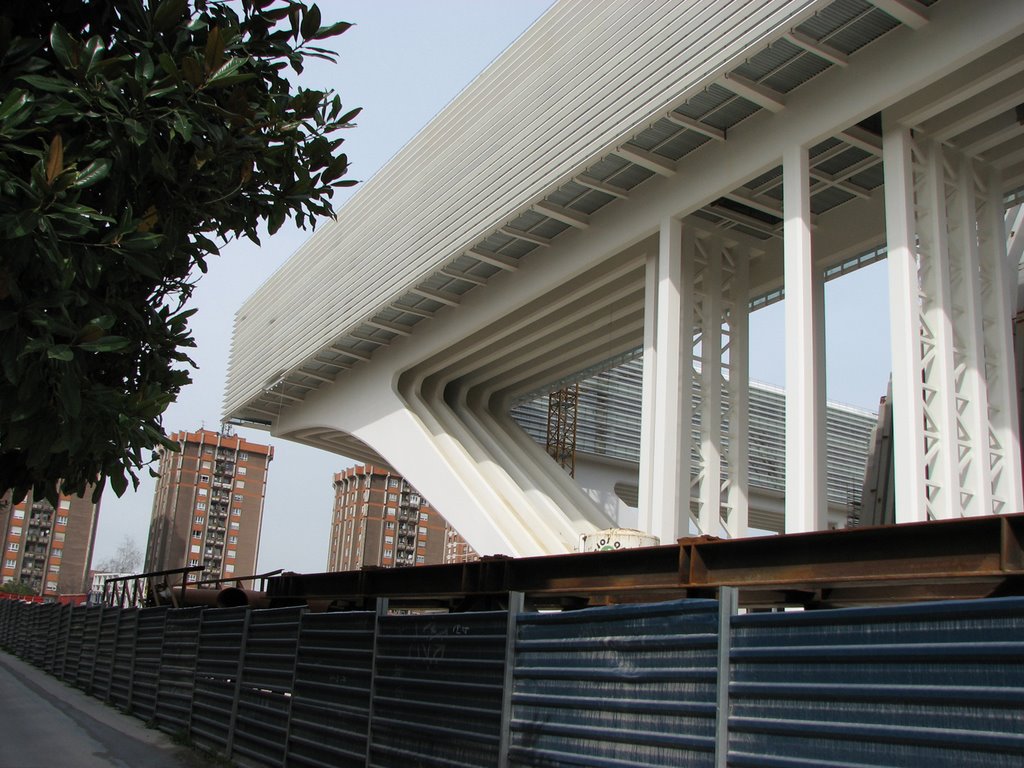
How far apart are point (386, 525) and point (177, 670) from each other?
12292 centimetres

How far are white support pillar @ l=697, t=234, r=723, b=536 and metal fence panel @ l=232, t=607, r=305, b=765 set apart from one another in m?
10.1

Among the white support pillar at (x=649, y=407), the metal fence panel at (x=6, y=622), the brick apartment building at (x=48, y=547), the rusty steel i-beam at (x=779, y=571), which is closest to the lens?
the rusty steel i-beam at (x=779, y=571)

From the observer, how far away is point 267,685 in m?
11.8

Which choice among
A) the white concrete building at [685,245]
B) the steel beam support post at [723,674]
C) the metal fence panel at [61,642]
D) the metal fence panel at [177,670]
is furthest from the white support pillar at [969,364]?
the metal fence panel at [61,642]

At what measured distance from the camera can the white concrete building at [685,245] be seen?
50.7 feet

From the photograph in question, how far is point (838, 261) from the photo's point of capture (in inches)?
892

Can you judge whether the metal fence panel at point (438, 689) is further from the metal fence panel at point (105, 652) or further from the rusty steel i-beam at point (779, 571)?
the metal fence panel at point (105, 652)

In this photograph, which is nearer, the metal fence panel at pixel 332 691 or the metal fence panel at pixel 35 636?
the metal fence panel at pixel 332 691

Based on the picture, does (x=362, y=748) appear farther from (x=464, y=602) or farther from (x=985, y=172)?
(x=985, y=172)

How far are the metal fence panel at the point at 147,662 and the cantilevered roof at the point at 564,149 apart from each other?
37.6 feet

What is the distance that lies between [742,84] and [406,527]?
408ft

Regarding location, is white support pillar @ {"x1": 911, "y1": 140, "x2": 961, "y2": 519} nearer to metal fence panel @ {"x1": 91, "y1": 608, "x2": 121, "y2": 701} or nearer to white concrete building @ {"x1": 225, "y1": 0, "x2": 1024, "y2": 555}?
white concrete building @ {"x1": 225, "y1": 0, "x2": 1024, "y2": 555}

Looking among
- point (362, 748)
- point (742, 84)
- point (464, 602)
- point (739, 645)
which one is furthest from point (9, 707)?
point (742, 84)

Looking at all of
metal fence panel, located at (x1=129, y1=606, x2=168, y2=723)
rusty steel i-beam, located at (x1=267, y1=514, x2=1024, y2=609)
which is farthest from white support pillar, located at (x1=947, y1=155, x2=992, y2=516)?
metal fence panel, located at (x1=129, y1=606, x2=168, y2=723)
